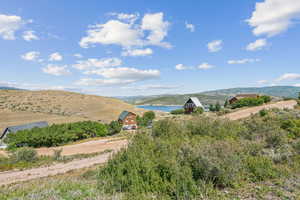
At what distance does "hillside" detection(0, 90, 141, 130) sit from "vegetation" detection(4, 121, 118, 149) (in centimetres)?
2023

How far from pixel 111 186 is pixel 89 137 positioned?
1388 inches

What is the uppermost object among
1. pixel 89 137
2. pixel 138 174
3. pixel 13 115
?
pixel 138 174

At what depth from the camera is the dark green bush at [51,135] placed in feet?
99.2

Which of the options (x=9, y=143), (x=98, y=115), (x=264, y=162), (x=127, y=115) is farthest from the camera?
(x=98, y=115)

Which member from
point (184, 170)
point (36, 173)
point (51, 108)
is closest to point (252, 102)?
point (184, 170)

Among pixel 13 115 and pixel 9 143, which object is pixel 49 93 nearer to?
pixel 13 115

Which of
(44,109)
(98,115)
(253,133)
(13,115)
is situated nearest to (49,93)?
(44,109)

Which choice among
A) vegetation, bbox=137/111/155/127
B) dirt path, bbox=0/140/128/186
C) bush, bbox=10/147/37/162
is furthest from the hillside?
dirt path, bbox=0/140/128/186

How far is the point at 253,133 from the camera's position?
10555 millimetres

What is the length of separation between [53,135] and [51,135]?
1.15ft

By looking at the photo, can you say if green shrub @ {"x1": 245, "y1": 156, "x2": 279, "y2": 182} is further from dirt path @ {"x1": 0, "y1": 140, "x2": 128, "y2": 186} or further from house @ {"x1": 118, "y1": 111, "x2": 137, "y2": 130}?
house @ {"x1": 118, "y1": 111, "x2": 137, "y2": 130}

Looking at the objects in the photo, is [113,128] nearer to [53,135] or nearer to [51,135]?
[53,135]

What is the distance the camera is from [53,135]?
31406 millimetres

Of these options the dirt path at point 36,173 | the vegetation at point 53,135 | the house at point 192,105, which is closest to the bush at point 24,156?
the dirt path at point 36,173
